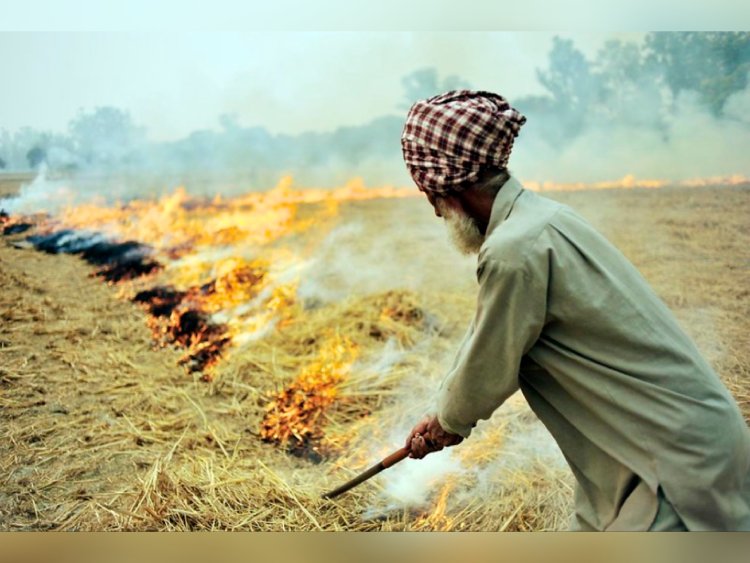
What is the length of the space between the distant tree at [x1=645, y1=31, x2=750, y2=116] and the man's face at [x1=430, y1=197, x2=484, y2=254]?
182 cm

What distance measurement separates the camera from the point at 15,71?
12.0ft

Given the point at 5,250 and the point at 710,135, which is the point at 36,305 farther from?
the point at 710,135

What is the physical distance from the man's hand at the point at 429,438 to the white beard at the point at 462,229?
545mm

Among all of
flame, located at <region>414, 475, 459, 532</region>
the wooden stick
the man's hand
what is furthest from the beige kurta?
flame, located at <region>414, 475, 459, 532</region>

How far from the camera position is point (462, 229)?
7.52ft

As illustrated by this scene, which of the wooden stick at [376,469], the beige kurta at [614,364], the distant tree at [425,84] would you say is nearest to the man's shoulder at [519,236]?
the beige kurta at [614,364]

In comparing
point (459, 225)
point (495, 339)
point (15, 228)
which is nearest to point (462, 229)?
point (459, 225)

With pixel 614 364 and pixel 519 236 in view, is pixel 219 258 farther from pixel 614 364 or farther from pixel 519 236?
pixel 614 364

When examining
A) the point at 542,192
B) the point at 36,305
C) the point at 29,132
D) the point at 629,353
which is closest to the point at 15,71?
the point at 29,132

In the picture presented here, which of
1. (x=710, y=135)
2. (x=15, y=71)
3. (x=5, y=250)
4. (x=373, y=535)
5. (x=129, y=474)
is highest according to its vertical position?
(x=15, y=71)

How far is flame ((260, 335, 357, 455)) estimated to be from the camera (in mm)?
3707

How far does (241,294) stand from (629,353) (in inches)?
101

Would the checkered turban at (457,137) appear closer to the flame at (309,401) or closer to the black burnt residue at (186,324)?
the flame at (309,401)

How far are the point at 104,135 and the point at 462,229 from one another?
7.44 feet
